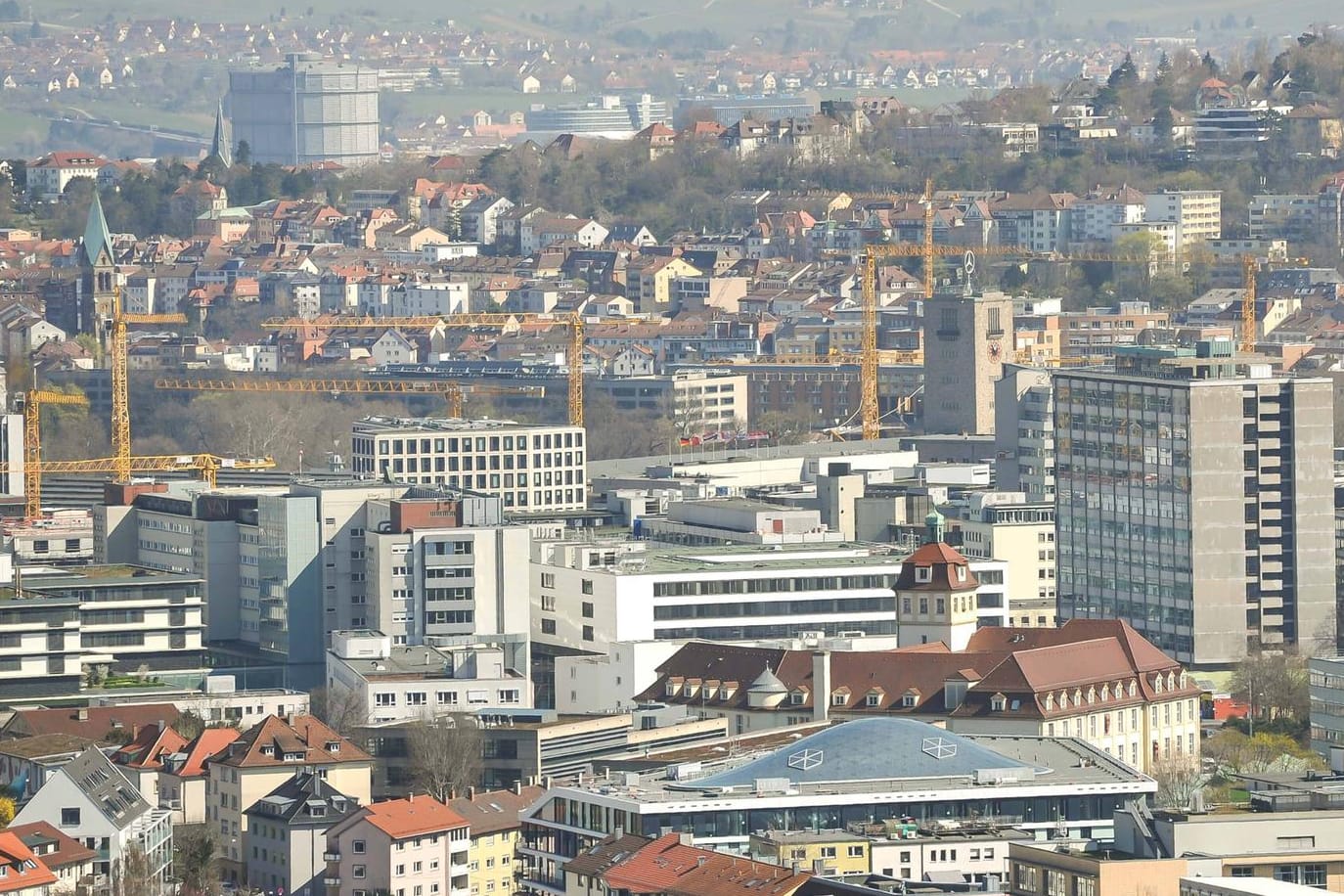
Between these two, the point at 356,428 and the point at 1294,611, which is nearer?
the point at 1294,611

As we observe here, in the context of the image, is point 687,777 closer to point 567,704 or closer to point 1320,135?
point 567,704

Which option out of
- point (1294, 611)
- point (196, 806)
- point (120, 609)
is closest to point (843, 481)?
point (1294, 611)

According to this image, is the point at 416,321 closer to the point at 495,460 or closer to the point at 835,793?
→ the point at 495,460

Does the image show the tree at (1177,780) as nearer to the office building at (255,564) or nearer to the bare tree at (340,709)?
the bare tree at (340,709)

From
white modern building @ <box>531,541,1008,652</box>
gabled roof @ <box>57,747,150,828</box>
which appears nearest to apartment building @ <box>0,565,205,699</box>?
white modern building @ <box>531,541,1008,652</box>

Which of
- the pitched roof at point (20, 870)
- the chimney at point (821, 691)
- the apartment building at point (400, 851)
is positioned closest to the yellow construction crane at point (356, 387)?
the chimney at point (821, 691)

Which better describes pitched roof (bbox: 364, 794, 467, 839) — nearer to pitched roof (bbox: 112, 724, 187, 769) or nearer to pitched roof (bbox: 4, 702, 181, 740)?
pitched roof (bbox: 112, 724, 187, 769)
